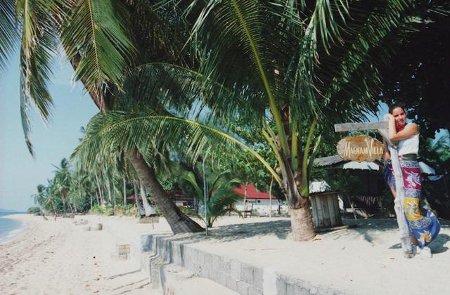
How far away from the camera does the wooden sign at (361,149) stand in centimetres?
376

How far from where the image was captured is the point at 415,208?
3521 millimetres

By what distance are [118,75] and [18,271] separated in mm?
8402

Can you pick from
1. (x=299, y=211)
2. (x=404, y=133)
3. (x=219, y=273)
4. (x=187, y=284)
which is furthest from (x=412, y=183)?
(x=187, y=284)

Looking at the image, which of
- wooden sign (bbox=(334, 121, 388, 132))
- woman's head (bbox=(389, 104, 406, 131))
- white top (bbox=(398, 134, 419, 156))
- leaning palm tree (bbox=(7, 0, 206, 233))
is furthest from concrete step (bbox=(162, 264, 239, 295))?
leaning palm tree (bbox=(7, 0, 206, 233))

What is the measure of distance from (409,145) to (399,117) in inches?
10.9

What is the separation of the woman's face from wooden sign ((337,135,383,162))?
24 cm

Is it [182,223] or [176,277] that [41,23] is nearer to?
[176,277]

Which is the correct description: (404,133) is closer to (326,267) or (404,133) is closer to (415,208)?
(415,208)

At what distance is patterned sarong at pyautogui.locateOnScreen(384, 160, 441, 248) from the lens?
3.53m

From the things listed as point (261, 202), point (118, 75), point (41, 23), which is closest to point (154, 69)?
point (118, 75)

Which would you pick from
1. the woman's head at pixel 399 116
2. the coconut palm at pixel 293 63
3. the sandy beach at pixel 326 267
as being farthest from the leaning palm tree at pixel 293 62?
the woman's head at pixel 399 116

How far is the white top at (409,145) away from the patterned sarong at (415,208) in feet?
0.32

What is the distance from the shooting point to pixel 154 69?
646cm

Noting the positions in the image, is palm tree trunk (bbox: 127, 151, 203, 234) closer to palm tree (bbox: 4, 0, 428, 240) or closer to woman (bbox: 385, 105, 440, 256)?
palm tree (bbox: 4, 0, 428, 240)
